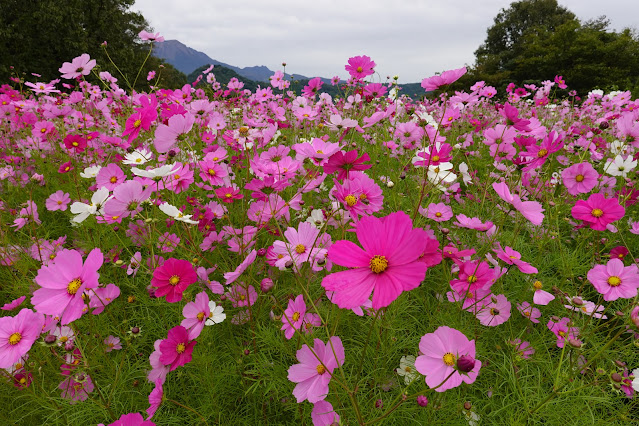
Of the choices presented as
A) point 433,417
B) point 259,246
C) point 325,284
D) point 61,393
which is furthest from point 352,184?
point 61,393

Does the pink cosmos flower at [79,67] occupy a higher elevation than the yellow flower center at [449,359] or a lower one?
higher

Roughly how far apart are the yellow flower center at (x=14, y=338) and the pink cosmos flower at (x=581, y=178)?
6.48ft

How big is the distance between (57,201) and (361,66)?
187 centimetres

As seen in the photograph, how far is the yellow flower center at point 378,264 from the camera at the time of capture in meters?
0.64

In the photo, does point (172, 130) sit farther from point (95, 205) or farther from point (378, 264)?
point (378, 264)

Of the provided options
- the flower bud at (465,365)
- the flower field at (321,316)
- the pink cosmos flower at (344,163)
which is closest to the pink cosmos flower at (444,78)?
the flower field at (321,316)

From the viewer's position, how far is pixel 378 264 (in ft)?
2.11

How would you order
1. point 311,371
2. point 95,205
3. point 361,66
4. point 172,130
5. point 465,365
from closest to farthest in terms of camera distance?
point 465,365
point 311,371
point 95,205
point 172,130
point 361,66

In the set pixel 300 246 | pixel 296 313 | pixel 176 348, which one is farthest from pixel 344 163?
pixel 176 348

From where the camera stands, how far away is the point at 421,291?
141 centimetres

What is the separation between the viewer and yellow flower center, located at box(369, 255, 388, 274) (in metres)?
0.64

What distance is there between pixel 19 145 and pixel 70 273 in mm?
2618

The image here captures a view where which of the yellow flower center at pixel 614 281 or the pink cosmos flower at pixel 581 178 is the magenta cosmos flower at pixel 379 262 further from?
the pink cosmos flower at pixel 581 178

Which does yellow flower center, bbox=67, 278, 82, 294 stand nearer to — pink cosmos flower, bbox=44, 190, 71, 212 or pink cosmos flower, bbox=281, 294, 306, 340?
pink cosmos flower, bbox=281, 294, 306, 340
